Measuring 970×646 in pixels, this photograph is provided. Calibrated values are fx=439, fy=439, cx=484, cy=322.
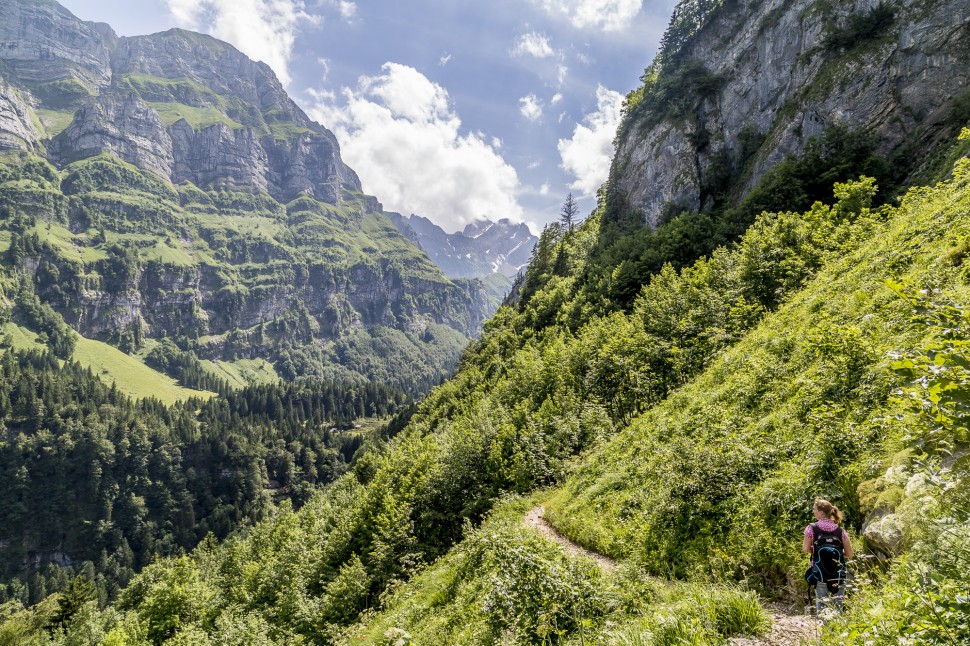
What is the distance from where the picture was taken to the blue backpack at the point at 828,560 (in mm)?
7445

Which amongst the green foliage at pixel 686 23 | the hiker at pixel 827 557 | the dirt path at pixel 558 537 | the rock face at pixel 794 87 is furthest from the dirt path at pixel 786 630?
the green foliage at pixel 686 23

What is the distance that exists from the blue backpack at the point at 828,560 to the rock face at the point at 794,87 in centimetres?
4415

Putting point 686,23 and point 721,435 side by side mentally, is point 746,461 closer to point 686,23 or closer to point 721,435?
point 721,435

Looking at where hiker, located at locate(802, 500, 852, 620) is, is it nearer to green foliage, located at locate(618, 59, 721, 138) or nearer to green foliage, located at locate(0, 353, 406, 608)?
green foliage, located at locate(618, 59, 721, 138)

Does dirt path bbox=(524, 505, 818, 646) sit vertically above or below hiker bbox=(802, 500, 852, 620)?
below

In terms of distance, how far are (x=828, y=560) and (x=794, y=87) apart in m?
63.6

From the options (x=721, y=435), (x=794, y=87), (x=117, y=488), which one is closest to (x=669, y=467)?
(x=721, y=435)

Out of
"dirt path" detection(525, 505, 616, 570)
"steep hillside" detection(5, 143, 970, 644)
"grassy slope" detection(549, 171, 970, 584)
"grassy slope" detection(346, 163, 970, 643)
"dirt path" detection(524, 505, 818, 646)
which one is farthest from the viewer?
"dirt path" detection(525, 505, 616, 570)

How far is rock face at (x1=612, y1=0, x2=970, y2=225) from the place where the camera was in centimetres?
3722

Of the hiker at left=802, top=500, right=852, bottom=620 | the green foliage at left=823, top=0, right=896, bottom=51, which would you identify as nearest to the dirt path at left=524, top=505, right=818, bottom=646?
the hiker at left=802, top=500, right=852, bottom=620

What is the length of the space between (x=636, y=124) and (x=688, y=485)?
78.4 metres

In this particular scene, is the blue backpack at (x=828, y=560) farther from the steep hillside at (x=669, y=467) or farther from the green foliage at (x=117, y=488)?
the green foliage at (x=117, y=488)

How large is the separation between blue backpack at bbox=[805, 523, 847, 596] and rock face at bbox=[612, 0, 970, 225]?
44147 mm

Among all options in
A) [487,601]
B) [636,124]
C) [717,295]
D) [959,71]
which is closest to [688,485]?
[487,601]
